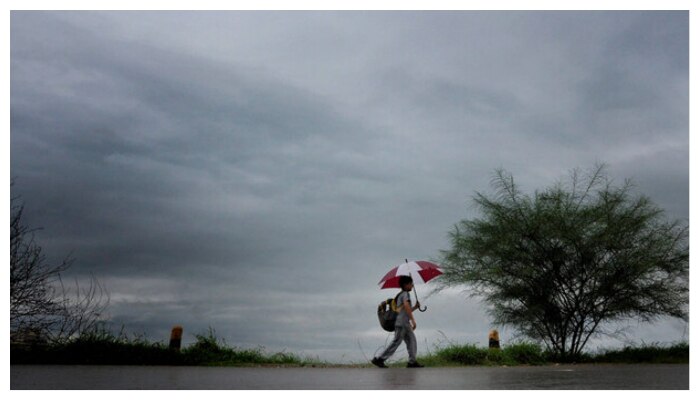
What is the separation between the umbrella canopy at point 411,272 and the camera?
A: 13.7 m

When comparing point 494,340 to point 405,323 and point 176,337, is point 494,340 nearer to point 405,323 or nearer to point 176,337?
point 405,323

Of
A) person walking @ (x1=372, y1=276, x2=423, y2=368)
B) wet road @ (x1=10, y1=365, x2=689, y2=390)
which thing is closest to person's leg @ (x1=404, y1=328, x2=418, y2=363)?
person walking @ (x1=372, y1=276, x2=423, y2=368)

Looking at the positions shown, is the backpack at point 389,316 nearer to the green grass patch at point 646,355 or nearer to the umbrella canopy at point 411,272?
the umbrella canopy at point 411,272

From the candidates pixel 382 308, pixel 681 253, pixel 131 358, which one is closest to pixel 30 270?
pixel 131 358

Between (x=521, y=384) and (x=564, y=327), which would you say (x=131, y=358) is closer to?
(x=521, y=384)

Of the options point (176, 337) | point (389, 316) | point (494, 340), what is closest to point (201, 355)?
point (176, 337)

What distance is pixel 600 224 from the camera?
1942cm

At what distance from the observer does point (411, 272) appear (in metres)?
13.7

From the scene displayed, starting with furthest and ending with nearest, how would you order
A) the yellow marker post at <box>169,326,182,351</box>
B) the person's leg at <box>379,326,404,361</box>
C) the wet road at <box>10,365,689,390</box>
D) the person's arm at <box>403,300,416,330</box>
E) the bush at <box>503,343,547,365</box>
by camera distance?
the bush at <box>503,343,547,365</box>, the yellow marker post at <box>169,326,182,351</box>, the person's leg at <box>379,326,404,361</box>, the person's arm at <box>403,300,416,330</box>, the wet road at <box>10,365,689,390</box>

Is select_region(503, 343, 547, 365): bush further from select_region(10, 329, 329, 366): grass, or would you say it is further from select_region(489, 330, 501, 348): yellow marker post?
select_region(10, 329, 329, 366): grass

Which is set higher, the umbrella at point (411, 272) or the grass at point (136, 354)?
the umbrella at point (411, 272)

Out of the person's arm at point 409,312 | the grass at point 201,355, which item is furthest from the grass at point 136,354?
the person's arm at point 409,312

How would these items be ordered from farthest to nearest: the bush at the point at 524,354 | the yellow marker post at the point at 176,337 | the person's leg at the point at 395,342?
the bush at the point at 524,354 → the yellow marker post at the point at 176,337 → the person's leg at the point at 395,342

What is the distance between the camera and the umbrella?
1365 cm
